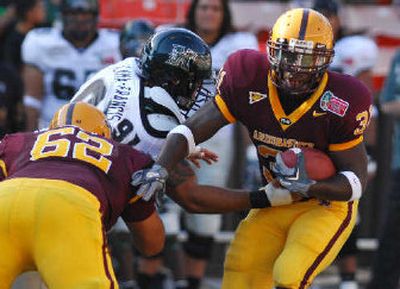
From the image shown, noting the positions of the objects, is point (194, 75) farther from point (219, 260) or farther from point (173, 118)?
point (219, 260)

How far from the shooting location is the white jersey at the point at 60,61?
6613 millimetres

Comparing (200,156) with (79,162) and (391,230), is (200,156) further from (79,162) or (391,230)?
(391,230)

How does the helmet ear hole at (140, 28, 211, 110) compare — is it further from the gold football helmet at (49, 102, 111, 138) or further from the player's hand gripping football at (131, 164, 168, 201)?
the player's hand gripping football at (131, 164, 168, 201)

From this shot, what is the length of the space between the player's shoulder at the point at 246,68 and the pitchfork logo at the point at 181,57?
0.16 meters

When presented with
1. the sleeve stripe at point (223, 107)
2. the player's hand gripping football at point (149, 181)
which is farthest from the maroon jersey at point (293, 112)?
the player's hand gripping football at point (149, 181)

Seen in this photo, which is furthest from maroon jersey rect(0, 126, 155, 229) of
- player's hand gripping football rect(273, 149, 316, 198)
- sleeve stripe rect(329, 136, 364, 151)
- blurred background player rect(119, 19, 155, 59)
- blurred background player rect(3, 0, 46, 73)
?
blurred background player rect(3, 0, 46, 73)

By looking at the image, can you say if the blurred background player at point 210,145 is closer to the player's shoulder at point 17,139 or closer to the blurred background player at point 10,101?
the blurred background player at point 10,101

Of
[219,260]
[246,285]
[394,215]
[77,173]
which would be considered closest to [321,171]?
[246,285]

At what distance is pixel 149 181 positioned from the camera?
13.6 ft

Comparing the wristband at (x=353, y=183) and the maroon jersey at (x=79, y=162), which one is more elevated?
the maroon jersey at (x=79, y=162)

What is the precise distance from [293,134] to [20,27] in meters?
3.48

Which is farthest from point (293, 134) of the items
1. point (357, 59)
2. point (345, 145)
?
point (357, 59)

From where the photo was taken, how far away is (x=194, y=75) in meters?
4.79

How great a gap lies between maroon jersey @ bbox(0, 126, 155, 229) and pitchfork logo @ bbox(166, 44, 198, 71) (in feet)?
2.15
